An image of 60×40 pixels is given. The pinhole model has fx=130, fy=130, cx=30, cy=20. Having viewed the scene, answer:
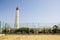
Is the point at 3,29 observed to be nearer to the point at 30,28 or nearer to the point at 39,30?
the point at 30,28

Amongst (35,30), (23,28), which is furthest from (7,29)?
(35,30)

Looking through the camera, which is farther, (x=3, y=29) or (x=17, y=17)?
(x=17, y=17)

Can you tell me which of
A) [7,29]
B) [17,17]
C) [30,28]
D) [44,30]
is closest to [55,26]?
[44,30]

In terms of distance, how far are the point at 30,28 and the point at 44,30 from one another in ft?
11.5

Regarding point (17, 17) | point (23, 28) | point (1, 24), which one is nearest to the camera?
point (1, 24)

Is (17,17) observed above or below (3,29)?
above

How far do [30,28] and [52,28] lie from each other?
5.60 m

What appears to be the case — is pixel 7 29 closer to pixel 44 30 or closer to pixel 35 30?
pixel 35 30

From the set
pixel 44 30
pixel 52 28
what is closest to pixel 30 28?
pixel 44 30

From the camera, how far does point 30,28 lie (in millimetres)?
32531

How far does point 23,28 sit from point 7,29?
4081 millimetres

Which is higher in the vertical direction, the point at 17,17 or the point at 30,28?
the point at 17,17

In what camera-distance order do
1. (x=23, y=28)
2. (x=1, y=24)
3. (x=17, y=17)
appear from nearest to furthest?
(x=1, y=24)
(x=23, y=28)
(x=17, y=17)

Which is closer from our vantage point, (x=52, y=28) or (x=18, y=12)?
(x=52, y=28)
